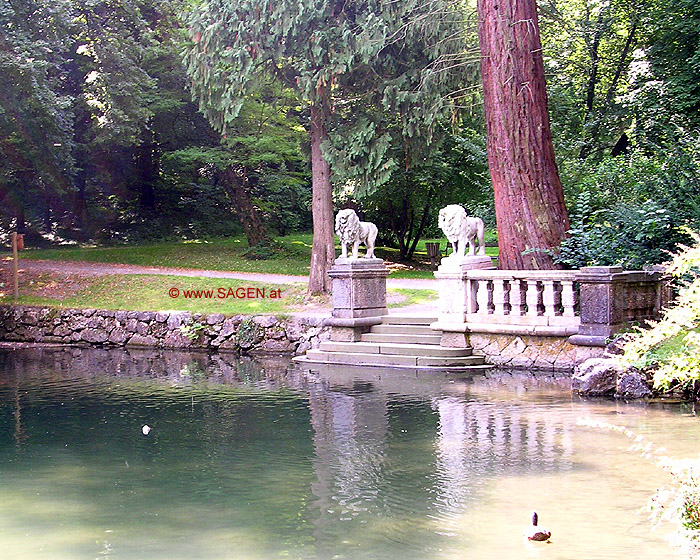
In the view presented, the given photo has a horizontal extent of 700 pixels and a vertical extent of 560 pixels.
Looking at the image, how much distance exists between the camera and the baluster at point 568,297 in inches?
511

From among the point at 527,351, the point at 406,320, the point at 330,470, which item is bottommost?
the point at 330,470

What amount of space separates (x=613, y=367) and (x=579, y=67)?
644 inches

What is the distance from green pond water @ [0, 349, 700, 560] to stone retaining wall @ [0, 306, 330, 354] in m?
4.12

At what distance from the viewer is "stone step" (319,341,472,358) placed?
13.9 metres

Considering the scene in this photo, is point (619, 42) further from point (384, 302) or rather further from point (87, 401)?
point (87, 401)

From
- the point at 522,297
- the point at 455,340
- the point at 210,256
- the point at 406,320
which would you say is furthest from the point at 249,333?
the point at 210,256

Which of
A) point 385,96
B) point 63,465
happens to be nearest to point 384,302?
point 385,96

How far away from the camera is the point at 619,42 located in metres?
25.2

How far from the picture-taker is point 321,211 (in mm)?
19344

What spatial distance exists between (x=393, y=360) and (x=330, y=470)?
6.57m

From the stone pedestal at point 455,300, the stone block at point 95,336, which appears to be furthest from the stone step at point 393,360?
the stone block at point 95,336

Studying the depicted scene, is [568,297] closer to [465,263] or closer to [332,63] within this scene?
[465,263]

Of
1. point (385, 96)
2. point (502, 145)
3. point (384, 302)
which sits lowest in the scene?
point (384, 302)

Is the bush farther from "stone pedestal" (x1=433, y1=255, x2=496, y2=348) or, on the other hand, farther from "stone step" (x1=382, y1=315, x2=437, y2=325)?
"stone step" (x1=382, y1=315, x2=437, y2=325)
